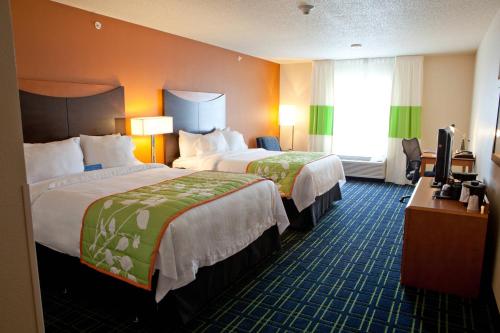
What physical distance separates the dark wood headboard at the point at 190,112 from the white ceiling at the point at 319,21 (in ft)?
2.87

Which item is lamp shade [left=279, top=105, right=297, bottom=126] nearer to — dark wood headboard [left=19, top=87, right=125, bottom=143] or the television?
dark wood headboard [left=19, top=87, right=125, bottom=143]

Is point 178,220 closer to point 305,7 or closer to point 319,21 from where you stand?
point 305,7

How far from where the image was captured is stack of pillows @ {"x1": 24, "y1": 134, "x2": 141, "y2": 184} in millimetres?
3156

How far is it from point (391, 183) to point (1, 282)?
7.09m

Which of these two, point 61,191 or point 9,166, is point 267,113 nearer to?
point 61,191

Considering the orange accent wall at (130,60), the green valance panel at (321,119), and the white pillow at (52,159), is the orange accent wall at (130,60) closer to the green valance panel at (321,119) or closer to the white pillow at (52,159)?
the white pillow at (52,159)

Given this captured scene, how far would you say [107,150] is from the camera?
12.7 feet

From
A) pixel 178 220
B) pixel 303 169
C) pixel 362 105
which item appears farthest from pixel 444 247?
pixel 362 105

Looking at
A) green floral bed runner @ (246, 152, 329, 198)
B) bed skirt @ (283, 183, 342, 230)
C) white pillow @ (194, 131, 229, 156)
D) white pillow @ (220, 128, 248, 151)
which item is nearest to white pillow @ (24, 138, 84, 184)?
white pillow @ (194, 131, 229, 156)

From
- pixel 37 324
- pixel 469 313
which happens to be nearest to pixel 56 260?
pixel 37 324

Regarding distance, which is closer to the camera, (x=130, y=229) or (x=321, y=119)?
(x=130, y=229)

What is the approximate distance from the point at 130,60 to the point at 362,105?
4.92 m

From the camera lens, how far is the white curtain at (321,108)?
25.0ft

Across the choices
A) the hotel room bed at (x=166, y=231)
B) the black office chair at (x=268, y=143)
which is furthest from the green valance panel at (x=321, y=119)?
the hotel room bed at (x=166, y=231)
